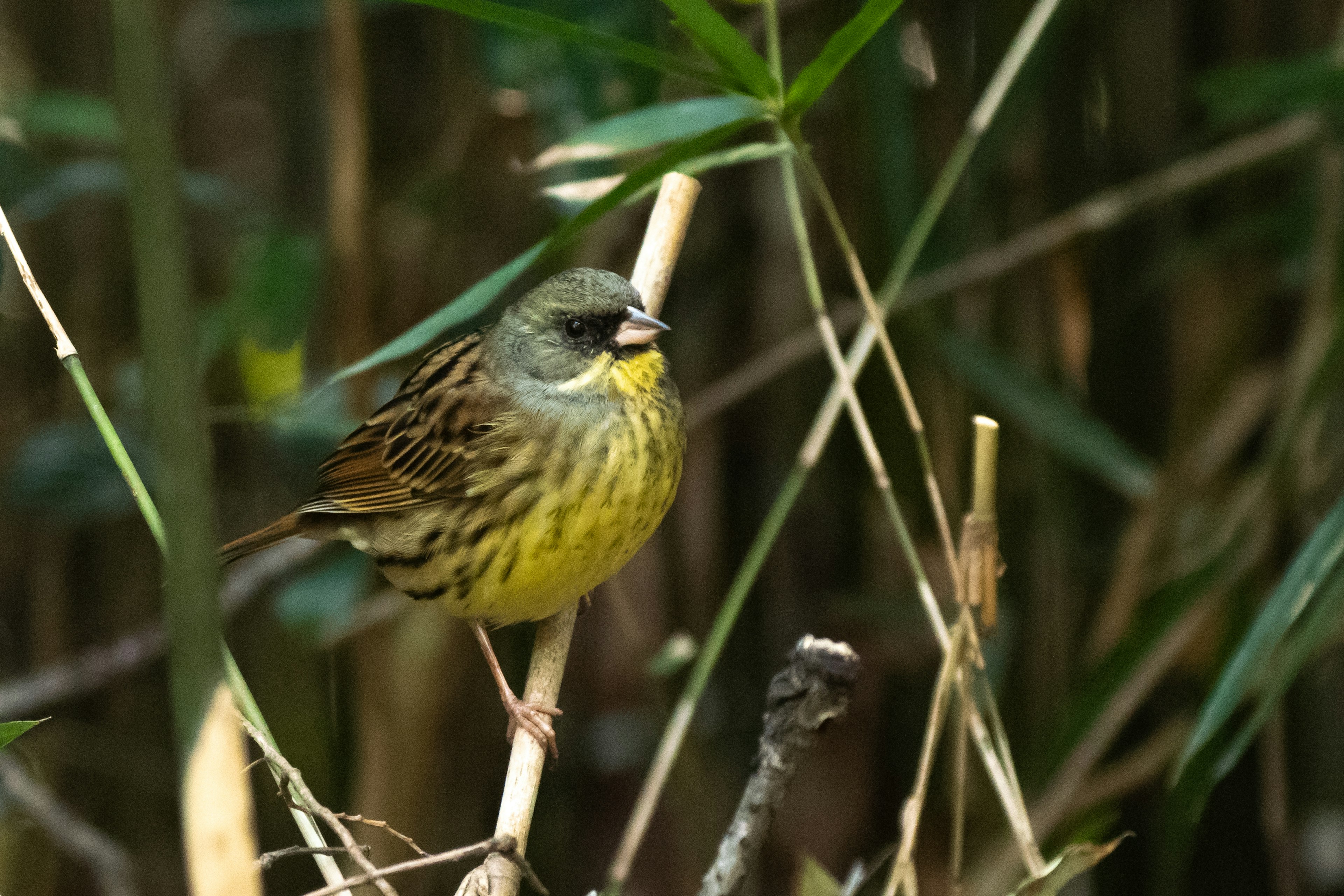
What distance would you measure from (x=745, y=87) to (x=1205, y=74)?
65.2 inches

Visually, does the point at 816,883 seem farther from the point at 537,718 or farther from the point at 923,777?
the point at 537,718

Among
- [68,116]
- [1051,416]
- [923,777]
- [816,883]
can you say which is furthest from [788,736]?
[68,116]

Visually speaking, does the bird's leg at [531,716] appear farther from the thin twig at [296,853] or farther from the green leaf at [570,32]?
the green leaf at [570,32]

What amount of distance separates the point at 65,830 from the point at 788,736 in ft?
6.89

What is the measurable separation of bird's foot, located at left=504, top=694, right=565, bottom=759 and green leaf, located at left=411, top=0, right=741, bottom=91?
3.10 feet

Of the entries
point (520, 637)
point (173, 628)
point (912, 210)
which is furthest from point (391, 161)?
point (173, 628)

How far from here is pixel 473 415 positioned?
2.43m

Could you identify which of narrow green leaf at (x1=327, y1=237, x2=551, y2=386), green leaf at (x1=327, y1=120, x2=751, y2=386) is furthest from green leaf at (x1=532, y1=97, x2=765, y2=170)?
narrow green leaf at (x1=327, y1=237, x2=551, y2=386)

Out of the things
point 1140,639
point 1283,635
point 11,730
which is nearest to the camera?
point 11,730

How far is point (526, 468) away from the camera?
90.0 inches

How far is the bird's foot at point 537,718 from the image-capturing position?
6.86 feet

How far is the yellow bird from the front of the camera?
220 centimetres

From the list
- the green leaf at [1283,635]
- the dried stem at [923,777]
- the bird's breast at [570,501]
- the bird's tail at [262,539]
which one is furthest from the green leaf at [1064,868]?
the bird's tail at [262,539]

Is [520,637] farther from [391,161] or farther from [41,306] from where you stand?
[41,306]
